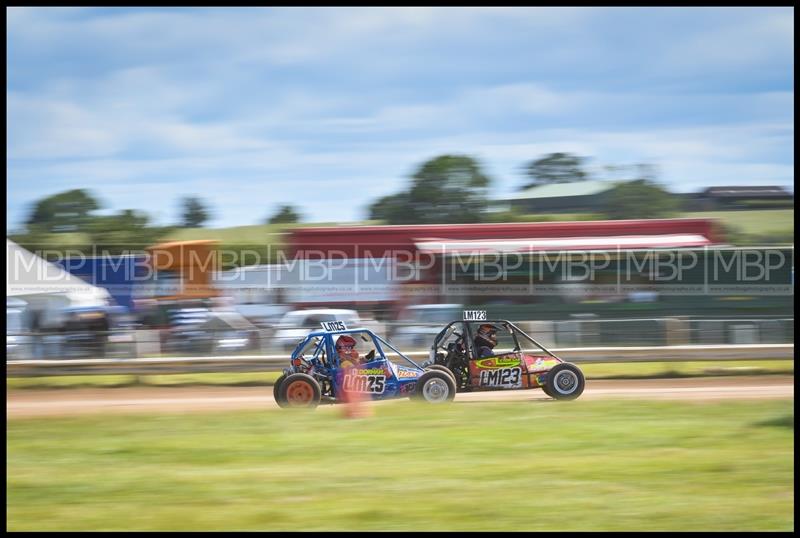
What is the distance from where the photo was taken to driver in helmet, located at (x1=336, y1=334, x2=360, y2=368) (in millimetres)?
12047

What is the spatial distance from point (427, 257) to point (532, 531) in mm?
15384

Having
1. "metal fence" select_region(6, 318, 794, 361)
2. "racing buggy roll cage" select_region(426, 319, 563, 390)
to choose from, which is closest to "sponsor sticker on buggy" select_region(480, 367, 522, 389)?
"racing buggy roll cage" select_region(426, 319, 563, 390)

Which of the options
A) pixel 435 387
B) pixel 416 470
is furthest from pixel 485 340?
pixel 416 470

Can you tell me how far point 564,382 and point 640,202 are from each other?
96.1 feet

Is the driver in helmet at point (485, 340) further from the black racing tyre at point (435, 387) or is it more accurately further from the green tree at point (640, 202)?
the green tree at point (640, 202)

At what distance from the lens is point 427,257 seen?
71.8 feet

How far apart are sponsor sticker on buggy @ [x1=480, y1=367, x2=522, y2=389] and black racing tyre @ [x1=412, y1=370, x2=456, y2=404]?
21.5 inches

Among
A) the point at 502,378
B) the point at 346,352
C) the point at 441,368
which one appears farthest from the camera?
the point at 502,378

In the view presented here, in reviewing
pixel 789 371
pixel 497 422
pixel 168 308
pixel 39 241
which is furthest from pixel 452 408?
pixel 39 241

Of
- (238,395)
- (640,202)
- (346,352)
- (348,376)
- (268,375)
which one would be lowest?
(238,395)

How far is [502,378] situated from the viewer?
1249cm

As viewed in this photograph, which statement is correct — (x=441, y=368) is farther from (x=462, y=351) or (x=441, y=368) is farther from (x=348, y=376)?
(x=348, y=376)

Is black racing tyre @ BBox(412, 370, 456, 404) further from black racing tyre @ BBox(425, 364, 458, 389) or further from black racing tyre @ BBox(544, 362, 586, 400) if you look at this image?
black racing tyre @ BBox(544, 362, 586, 400)

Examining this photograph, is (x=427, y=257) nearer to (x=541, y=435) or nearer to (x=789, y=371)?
(x=789, y=371)
